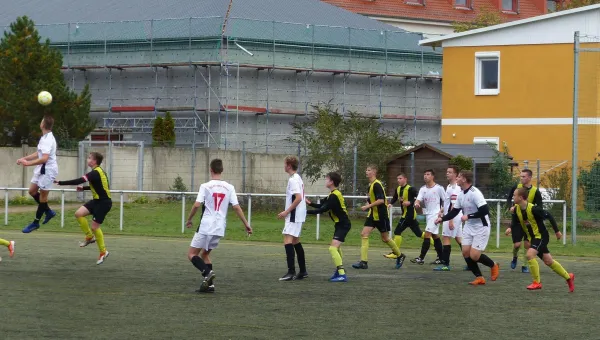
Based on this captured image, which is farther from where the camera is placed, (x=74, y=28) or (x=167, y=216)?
(x=74, y=28)

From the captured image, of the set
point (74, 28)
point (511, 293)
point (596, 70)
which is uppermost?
point (74, 28)

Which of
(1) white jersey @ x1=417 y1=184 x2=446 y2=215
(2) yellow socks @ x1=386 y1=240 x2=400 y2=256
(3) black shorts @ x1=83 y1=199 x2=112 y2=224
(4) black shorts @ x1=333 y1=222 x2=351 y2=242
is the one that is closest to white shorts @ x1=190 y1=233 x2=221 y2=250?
(4) black shorts @ x1=333 y1=222 x2=351 y2=242

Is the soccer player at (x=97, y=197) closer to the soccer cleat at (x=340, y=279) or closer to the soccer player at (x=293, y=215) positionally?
the soccer player at (x=293, y=215)

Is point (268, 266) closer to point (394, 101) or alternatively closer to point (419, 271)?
point (419, 271)

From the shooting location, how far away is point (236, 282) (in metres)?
17.7

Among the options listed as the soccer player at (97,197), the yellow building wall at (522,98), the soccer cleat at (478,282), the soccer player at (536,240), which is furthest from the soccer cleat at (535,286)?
the yellow building wall at (522,98)

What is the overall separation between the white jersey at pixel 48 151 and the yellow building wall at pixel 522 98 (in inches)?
1060

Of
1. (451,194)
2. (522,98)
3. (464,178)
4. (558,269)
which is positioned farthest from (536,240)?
(522,98)

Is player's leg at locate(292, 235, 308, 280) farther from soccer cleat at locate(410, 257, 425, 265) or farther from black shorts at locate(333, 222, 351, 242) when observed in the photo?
soccer cleat at locate(410, 257, 425, 265)

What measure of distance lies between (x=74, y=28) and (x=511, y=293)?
41.2 meters

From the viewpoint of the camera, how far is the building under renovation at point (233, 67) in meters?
51.4

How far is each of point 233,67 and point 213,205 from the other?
116 feet

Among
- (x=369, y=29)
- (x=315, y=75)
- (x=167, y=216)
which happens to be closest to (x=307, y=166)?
(x=167, y=216)

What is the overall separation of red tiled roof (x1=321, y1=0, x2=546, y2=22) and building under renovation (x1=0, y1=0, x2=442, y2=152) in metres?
15.8
